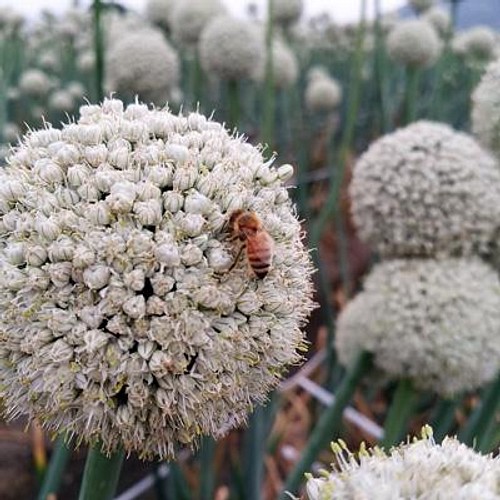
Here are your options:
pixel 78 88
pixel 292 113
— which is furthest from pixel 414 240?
pixel 292 113

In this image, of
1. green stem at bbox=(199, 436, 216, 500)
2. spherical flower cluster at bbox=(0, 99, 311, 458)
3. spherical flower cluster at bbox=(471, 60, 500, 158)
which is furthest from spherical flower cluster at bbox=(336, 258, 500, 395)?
spherical flower cluster at bbox=(0, 99, 311, 458)

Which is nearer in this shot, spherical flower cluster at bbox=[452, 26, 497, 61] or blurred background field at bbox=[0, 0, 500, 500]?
blurred background field at bbox=[0, 0, 500, 500]

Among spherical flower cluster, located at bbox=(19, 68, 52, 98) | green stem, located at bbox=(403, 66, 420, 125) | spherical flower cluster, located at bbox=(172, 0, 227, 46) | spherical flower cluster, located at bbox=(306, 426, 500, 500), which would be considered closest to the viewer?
spherical flower cluster, located at bbox=(306, 426, 500, 500)

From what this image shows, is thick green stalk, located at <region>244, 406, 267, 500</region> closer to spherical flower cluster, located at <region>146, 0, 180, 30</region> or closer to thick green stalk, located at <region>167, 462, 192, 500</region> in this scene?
thick green stalk, located at <region>167, 462, 192, 500</region>

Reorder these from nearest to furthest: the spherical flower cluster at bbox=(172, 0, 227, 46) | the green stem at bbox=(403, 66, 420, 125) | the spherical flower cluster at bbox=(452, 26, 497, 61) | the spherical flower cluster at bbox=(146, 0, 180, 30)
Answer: the green stem at bbox=(403, 66, 420, 125) → the spherical flower cluster at bbox=(172, 0, 227, 46) → the spherical flower cluster at bbox=(146, 0, 180, 30) → the spherical flower cluster at bbox=(452, 26, 497, 61)

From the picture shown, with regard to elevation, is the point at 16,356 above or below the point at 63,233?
below

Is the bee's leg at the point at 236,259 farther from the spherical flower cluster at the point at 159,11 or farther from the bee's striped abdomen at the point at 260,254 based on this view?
the spherical flower cluster at the point at 159,11

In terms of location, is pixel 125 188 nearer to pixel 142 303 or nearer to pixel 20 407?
pixel 142 303
